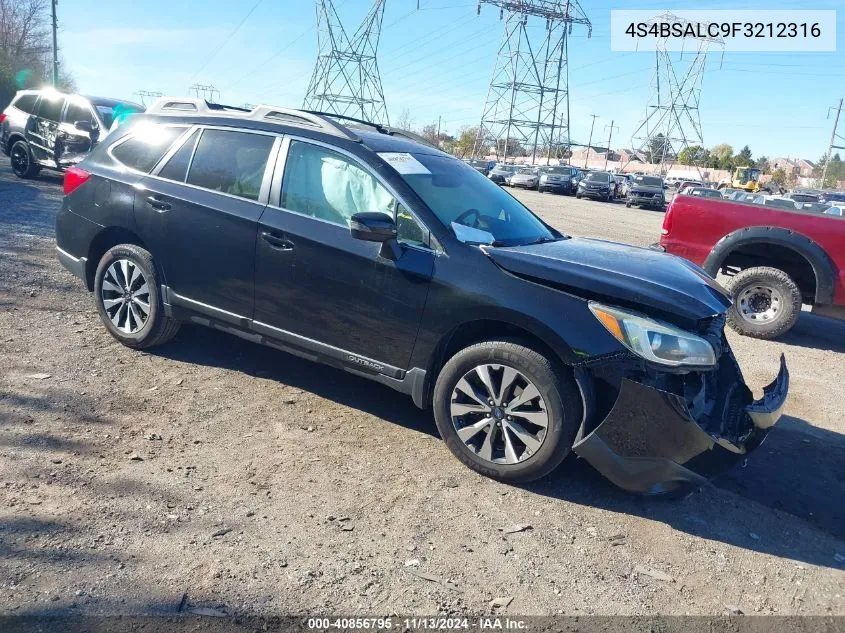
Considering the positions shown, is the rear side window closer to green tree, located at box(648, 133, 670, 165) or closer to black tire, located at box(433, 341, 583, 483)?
black tire, located at box(433, 341, 583, 483)

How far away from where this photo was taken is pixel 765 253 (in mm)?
7699

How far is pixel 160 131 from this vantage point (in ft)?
16.9

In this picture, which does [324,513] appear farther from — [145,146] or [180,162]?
[145,146]

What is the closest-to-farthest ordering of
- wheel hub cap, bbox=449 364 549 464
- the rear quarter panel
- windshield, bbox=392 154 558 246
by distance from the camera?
wheel hub cap, bbox=449 364 549 464
windshield, bbox=392 154 558 246
the rear quarter panel

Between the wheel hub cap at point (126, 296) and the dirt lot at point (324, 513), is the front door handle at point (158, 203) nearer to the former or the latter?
the wheel hub cap at point (126, 296)

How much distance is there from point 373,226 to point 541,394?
1285mm

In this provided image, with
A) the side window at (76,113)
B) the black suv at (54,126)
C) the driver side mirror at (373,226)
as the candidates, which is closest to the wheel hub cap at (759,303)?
the driver side mirror at (373,226)

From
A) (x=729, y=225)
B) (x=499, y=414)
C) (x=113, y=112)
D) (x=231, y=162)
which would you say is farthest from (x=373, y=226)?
(x=113, y=112)

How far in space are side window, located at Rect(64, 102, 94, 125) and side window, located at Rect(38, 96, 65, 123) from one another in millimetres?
241

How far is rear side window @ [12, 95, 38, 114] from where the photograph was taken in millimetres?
14289

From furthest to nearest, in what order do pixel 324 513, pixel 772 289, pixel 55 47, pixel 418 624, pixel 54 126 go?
pixel 55 47 < pixel 54 126 < pixel 772 289 < pixel 324 513 < pixel 418 624

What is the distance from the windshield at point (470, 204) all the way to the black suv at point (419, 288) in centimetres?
2

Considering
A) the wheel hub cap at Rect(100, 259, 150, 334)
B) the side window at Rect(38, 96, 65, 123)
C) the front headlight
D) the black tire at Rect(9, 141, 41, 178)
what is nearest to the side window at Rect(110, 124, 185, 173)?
the wheel hub cap at Rect(100, 259, 150, 334)

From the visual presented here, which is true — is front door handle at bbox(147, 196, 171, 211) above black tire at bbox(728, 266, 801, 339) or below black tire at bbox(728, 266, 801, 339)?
above
